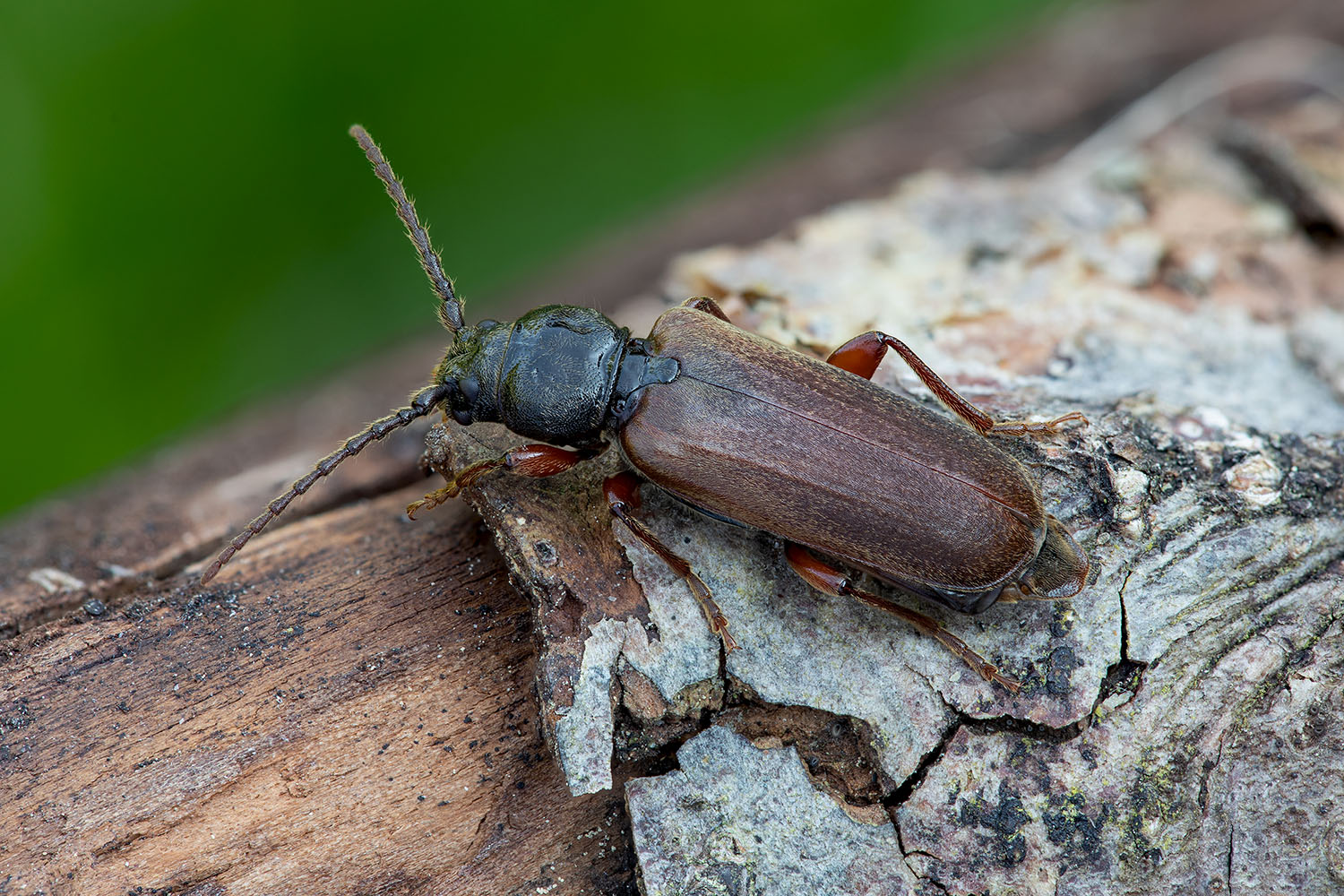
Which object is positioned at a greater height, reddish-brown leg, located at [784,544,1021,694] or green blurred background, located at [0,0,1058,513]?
green blurred background, located at [0,0,1058,513]

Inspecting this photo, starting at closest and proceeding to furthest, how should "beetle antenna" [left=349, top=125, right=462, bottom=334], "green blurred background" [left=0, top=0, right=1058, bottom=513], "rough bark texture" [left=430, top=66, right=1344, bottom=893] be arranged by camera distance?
"rough bark texture" [left=430, top=66, right=1344, bottom=893], "beetle antenna" [left=349, top=125, right=462, bottom=334], "green blurred background" [left=0, top=0, right=1058, bottom=513]

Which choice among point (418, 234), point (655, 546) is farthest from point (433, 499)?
point (418, 234)

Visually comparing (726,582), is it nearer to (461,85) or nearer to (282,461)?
(282,461)

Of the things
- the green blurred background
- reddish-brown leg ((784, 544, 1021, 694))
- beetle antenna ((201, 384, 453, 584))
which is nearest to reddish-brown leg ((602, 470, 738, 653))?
reddish-brown leg ((784, 544, 1021, 694))

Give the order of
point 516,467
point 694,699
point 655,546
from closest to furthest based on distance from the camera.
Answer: point 694,699, point 655,546, point 516,467

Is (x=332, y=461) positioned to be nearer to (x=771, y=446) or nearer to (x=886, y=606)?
(x=771, y=446)

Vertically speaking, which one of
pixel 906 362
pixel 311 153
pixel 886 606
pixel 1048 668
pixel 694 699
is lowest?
pixel 1048 668

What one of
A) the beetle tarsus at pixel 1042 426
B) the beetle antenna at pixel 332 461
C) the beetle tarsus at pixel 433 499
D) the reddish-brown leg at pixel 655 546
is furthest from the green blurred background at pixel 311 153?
the beetle tarsus at pixel 1042 426

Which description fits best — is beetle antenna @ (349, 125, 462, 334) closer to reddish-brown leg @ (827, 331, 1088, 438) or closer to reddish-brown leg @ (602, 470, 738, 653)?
reddish-brown leg @ (602, 470, 738, 653)
